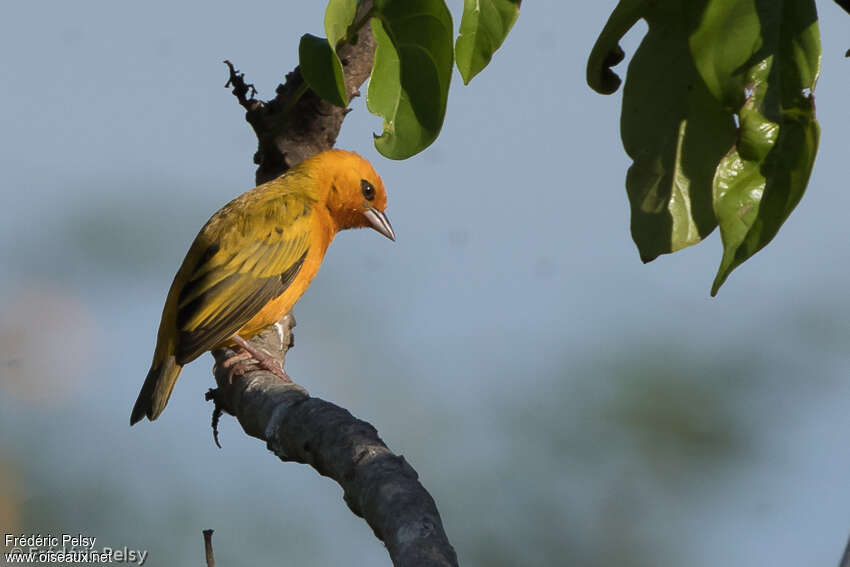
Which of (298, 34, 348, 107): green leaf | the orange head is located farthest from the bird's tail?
(298, 34, 348, 107): green leaf

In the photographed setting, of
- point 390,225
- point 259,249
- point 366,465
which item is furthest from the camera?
point 390,225

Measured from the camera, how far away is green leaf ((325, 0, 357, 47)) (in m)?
2.58

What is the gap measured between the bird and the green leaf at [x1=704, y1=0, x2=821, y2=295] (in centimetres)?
312

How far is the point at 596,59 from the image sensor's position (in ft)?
8.00

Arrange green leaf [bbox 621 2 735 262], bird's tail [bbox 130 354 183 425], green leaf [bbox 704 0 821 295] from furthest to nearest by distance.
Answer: bird's tail [bbox 130 354 183 425] → green leaf [bbox 621 2 735 262] → green leaf [bbox 704 0 821 295]

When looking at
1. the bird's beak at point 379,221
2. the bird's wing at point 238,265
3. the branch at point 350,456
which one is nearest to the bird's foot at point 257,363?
the branch at point 350,456

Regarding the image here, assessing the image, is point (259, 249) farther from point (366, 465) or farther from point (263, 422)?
point (366, 465)

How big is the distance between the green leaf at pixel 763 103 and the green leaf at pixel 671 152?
0.12m

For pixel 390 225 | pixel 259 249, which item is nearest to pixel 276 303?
pixel 259 249

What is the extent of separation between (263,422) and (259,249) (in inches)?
87.4

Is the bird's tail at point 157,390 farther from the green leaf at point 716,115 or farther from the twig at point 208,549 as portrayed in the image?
the green leaf at point 716,115

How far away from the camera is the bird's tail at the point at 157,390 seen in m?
5.48

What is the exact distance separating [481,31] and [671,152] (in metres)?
0.56

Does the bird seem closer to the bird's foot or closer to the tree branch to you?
the bird's foot
